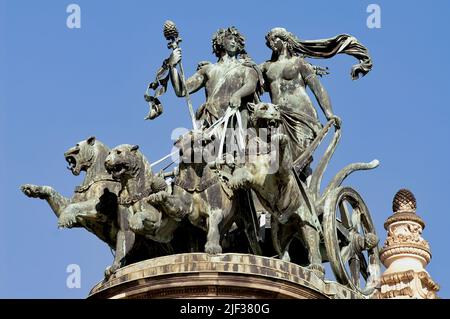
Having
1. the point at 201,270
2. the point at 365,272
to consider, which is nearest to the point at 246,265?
the point at 201,270

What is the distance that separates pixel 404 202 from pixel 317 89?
3.48 m

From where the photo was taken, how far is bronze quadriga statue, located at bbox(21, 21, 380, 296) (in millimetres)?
60125

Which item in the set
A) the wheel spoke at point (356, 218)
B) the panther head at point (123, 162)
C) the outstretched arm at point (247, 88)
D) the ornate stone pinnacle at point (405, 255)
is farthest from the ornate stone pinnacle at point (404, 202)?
the panther head at point (123, 162)

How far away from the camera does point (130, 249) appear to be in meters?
60.8

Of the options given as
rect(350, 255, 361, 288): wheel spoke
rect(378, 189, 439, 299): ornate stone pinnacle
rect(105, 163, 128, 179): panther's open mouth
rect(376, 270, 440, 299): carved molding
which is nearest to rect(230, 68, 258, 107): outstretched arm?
rect(105, 163, 128, 179): panther's open mouth

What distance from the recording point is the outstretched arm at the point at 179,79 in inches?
2525

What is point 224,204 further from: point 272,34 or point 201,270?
point 272,34

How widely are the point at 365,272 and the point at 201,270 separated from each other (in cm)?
567

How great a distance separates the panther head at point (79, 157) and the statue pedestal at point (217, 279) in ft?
13.2

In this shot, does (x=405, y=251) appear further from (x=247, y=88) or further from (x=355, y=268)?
→ (x=247, y=88)

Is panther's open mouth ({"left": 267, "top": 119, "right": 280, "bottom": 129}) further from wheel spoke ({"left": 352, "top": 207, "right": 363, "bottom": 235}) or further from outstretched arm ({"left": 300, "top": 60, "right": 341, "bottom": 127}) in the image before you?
wheel spoke ({"left": 352, "top": 207, "right": 363, "bottom": 235})

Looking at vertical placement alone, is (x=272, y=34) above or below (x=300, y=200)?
above

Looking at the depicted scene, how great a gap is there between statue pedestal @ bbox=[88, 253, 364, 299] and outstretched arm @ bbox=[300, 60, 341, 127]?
5.91m
